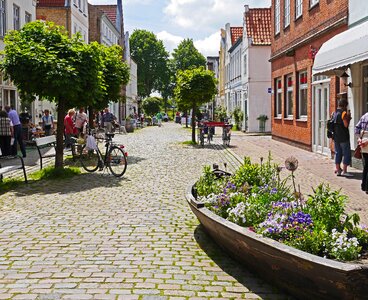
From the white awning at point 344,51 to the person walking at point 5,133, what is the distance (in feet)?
29.9

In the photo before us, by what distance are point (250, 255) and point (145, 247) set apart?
1736 mm

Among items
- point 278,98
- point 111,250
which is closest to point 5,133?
point 111,250

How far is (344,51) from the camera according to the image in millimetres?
12344

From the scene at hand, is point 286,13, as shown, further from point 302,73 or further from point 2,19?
point 2,19

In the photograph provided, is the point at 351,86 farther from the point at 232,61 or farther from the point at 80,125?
the point at 232,61

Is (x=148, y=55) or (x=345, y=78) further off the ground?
(x=148, y=55)

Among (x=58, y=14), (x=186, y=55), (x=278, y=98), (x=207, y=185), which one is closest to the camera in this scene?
(x=207, y=185)

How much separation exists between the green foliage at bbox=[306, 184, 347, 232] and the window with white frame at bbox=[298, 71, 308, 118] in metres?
15.0

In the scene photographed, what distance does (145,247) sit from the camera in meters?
6.40

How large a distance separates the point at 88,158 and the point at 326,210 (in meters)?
10.4

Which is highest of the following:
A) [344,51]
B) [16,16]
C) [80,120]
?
[16,16]

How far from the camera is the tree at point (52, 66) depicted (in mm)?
12383

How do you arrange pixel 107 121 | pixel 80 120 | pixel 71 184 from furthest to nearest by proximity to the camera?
1. pixel 107 121
2. pixel 80 120
3. pixel 71 184

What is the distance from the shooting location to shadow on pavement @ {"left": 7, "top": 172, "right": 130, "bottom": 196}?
10.9 meters
